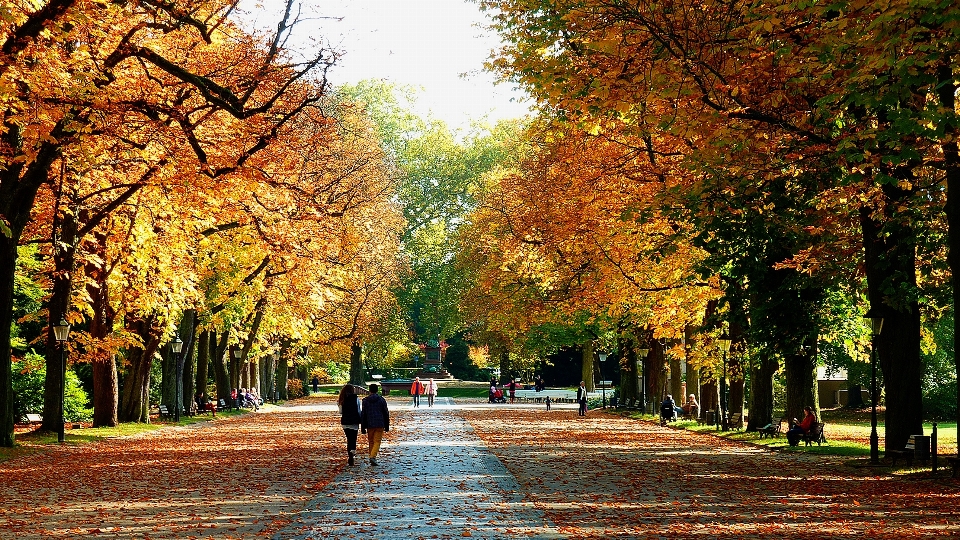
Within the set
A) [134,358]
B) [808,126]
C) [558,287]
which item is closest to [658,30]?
[808,126]

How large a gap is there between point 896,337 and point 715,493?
280 inches

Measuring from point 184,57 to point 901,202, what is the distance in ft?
47.4

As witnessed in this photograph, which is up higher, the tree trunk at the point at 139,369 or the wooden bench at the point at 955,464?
the tree trunk at the point at 139,369

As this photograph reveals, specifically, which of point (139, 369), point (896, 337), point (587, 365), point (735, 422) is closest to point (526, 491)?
point (896, 337)

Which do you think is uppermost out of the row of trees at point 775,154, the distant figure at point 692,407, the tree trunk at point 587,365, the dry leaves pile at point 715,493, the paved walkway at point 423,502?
the row of trees at point 775,154

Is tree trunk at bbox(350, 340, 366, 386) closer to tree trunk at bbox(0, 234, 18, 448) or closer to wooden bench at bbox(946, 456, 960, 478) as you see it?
tree trunk at bbox(0, 234, 18, 448)

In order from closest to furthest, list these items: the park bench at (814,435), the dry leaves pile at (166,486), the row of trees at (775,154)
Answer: the dry leaves pile at (166,486) → the row of trees at (775,154) → the park bench at (814,435)

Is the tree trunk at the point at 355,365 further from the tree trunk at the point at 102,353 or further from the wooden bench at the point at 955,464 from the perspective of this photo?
the wooden bench at the point at 955,464

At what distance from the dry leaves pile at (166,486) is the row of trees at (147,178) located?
318 centimetres

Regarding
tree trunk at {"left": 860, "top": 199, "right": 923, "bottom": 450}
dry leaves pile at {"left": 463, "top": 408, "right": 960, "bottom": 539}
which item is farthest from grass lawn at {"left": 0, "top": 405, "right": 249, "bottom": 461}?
tree trunk at {"left": 860, "top": 199, "right": 923, "bottom": 450}

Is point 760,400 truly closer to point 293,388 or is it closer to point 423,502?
point 423,502

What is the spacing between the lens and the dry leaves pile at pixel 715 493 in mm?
14242

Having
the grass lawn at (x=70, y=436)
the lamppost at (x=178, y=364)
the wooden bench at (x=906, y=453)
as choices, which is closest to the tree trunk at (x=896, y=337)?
the wooden bench at (x=906, y=453)

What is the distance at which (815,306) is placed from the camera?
29094mm
